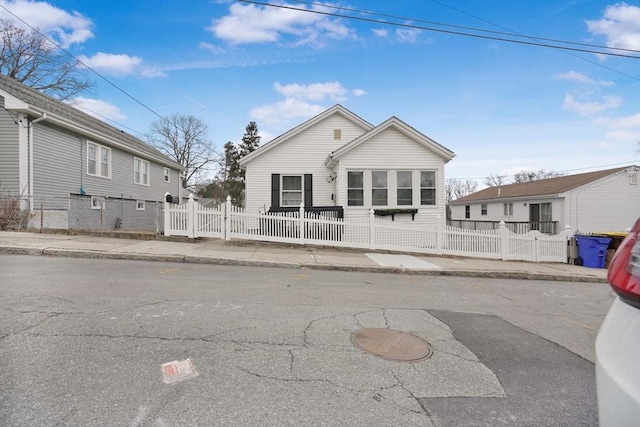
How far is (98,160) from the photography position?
16.4 meters

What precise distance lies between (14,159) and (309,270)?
38.6ft

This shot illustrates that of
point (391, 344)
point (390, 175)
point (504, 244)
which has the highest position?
point (390, 175)

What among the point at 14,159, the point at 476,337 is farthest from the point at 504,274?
the point at 14,159

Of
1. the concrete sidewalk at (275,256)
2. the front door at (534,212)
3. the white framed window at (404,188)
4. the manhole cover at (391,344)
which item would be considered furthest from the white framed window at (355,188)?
the front door at (534,212)

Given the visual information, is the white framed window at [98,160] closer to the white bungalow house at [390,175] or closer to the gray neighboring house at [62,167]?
the gray neighboring house at [62,167]

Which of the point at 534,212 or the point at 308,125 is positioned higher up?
the point at 308,125

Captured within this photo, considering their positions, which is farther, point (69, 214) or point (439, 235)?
point (69, 214)

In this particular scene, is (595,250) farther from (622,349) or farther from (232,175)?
(232,175)

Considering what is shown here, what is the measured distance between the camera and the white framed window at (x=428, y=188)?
14344 millimetres

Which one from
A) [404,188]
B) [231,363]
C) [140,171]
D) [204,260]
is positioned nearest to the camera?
[231,363]

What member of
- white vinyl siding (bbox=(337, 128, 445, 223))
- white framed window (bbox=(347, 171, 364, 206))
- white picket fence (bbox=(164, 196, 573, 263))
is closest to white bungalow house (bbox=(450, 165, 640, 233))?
white picket fence (bbox=(164, 196, 573, 263))

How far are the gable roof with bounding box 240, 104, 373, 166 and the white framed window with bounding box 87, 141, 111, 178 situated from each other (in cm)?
686

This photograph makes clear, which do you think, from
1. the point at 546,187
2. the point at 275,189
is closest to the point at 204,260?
the point at 275,189

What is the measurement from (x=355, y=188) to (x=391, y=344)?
10.7 m
